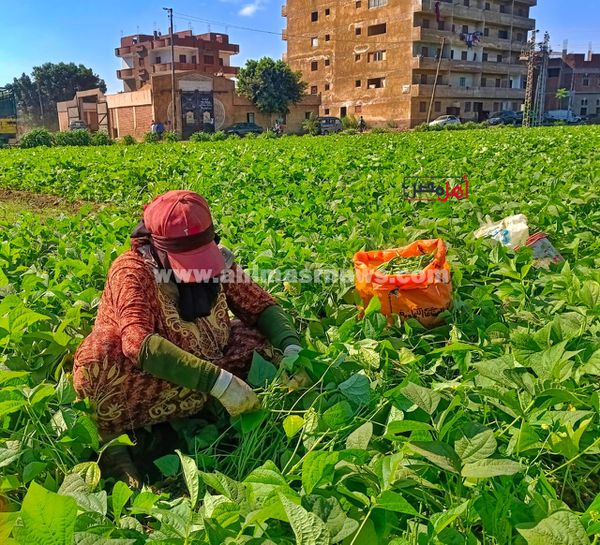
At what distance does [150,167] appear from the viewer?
1027 cm

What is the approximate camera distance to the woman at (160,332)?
2.09 metres

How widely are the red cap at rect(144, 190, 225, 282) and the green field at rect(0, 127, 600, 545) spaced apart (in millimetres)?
468

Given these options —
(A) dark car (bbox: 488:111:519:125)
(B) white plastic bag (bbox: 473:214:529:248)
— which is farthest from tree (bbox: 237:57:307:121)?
(B) white plastic bag (bbox: 473:214:529:248)

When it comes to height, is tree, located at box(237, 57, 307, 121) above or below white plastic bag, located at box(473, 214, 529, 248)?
above

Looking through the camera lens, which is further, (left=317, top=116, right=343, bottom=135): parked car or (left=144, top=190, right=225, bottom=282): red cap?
(left=317, top=116, right=343, bottom=135): parked car

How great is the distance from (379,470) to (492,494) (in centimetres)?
32

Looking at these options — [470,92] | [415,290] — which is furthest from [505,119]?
[415,290]

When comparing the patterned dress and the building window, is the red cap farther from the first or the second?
the building window

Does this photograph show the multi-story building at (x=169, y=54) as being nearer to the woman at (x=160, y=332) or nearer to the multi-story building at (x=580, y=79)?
the multi-story building at (x=580, y=79)

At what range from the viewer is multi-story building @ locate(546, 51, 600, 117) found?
209ft

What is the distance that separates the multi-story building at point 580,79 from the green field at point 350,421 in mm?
67758

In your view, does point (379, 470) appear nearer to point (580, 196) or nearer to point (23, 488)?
point (23, 488)

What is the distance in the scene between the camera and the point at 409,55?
139ft

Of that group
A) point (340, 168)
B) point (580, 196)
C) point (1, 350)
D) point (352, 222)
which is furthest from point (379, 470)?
point (340, 168)
